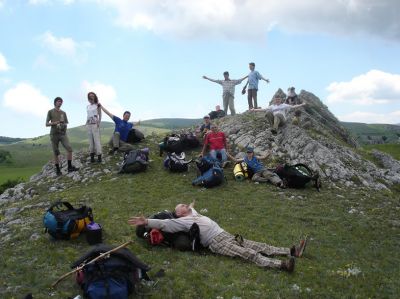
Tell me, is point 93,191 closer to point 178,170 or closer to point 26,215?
point 26,215

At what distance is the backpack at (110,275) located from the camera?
844 cm

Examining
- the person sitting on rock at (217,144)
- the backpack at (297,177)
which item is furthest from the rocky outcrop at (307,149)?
the person sitting on rock at (217,144)

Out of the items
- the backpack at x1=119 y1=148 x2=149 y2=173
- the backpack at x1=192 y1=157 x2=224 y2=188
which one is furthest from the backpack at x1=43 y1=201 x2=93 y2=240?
the backpack at x1=119 y1=148 x2=149 y2=173

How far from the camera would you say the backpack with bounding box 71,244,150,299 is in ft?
27.7

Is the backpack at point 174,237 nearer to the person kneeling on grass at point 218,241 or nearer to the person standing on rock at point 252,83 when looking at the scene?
the person kneeling on grass at point 218,241

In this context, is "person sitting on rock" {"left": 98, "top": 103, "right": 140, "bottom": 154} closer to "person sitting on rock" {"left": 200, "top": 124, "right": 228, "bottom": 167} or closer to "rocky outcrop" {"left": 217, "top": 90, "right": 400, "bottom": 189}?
"person sitting on rock" {"left": 200, "top": 124, "right": 228, "bottom": 167}

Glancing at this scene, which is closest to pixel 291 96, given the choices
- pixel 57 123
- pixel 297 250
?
pixel 57 123

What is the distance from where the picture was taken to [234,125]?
30469 millimetres

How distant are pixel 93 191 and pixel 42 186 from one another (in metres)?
4.56

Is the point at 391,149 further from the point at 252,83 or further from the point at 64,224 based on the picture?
the point at 64,224

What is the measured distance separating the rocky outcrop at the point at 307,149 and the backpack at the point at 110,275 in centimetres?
1554

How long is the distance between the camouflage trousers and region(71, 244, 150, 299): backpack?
281cm

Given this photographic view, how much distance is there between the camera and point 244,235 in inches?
530

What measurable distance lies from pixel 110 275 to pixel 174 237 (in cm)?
348
